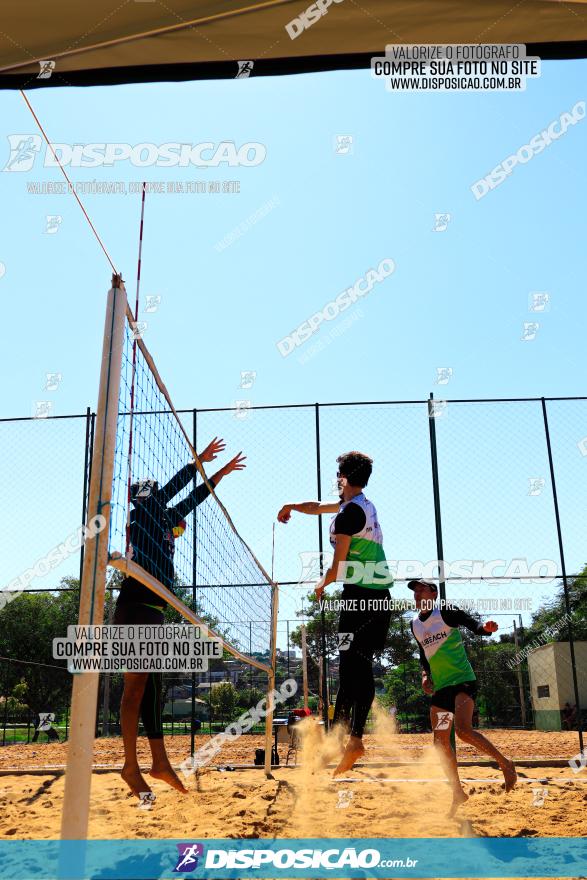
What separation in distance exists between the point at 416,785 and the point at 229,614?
2.25 meters

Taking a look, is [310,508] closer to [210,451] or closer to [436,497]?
[210,451]

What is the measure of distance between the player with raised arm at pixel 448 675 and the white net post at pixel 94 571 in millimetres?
3240

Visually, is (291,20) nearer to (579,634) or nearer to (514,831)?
(514,831)

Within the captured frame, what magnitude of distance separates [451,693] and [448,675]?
12 centimetres

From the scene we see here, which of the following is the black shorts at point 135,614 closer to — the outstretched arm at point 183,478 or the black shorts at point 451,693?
the outstretched arm at point 183,478

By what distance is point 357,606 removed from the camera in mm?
3555

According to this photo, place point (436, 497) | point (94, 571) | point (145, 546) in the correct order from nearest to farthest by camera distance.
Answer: point (94, 571)
point (145, 546)
point (436, 497)

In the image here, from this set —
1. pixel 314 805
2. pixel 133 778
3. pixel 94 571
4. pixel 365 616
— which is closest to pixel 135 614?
pixel 133 778

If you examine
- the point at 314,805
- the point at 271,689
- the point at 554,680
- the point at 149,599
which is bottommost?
the point at 314,805

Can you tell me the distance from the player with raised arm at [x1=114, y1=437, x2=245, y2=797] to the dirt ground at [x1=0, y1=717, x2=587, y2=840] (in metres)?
0.36

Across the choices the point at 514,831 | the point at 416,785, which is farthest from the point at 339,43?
the point at 416,785

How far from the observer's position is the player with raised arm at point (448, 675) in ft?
15.2

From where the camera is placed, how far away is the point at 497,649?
65.4 feet

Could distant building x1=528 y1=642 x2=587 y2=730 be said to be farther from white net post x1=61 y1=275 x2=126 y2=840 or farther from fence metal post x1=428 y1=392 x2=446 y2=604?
white net post x1=61 y1=275 x2=126 y2=840
